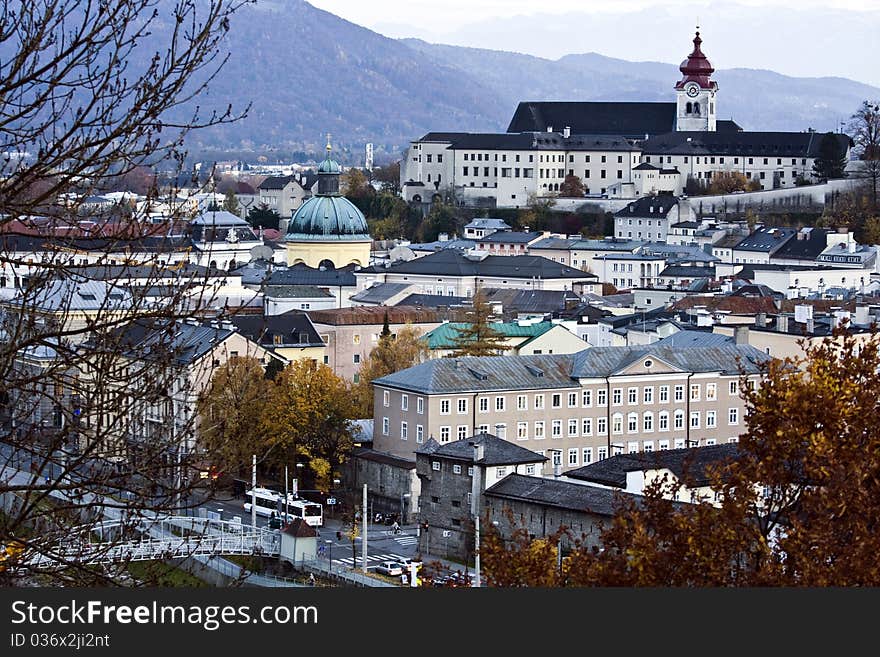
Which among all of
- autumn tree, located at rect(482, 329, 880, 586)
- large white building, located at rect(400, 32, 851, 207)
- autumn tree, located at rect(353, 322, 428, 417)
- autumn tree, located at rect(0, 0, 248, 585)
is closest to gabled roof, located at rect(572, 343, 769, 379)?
autumn tree, located at rect(353, 322, 428, 417)

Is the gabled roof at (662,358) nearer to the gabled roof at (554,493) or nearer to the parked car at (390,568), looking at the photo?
the gabled roof at (554,493)

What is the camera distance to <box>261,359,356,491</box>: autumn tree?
42688 millimetres

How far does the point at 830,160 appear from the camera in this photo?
101 meters

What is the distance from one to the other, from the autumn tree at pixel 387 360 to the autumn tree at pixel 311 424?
178 cm

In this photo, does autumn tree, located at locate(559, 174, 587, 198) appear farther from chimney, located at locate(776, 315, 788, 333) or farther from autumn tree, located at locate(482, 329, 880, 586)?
autumn tree, located at locate(482, 329, 880, 586)

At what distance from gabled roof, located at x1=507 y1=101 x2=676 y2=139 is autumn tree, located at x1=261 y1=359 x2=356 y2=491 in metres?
70.8

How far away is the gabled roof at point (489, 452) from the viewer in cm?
3672

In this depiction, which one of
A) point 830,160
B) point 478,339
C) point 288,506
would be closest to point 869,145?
point 830,160

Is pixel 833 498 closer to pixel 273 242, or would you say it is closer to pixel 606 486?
pixel 606 486

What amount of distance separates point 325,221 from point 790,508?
203ft

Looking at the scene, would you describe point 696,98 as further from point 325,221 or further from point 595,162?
point 325,221

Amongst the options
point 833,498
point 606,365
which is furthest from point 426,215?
point 833,498

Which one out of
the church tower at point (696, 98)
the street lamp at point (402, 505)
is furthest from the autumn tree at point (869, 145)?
the street lamp at point (402, 505)

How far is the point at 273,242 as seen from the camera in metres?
101
